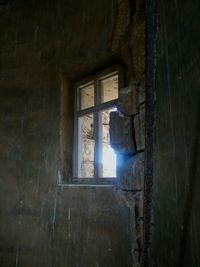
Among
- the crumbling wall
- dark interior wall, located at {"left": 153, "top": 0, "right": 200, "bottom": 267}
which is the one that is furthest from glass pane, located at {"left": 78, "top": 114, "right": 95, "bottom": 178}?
dark interior wall, located at {"left": 153, "top": 0, "right": 200, "bottom": 267}

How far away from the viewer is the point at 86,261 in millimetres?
1896

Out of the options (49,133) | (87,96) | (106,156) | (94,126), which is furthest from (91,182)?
(87,96)

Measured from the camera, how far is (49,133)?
7.47 ft

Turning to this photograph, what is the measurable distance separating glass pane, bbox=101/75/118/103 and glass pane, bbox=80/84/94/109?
13 centimetres

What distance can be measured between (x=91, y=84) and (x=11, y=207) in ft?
3.93

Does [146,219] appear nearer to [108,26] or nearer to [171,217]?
[171,217]

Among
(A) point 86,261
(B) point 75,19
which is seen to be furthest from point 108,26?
(A) point 86,261

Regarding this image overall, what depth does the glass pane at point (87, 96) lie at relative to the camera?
233cm

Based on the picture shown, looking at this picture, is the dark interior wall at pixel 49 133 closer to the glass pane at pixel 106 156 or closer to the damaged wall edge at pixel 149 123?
the glass pane at pixel 106 156

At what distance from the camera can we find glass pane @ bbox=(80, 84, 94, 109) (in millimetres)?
2331

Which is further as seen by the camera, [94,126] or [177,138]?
[94,126]

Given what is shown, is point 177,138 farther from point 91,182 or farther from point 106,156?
point 106,156

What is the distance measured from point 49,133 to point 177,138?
1457 millimetres

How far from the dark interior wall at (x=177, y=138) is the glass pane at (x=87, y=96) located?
1.24 meters
